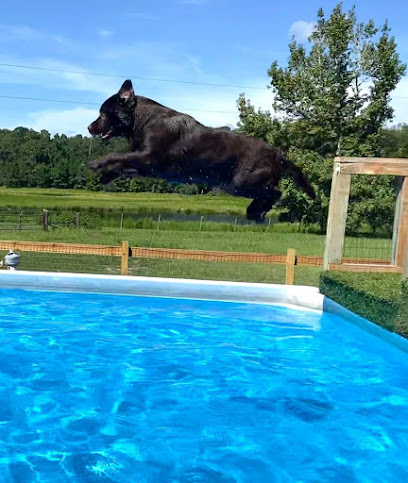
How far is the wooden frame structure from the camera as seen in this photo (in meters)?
7.82

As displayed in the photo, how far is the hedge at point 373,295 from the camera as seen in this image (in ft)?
20.7

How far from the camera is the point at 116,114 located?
5141 millimetres

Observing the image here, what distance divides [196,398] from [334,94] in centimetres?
2274

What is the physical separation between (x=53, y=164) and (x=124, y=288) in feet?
9.15

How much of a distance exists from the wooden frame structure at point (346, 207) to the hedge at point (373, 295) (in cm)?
33

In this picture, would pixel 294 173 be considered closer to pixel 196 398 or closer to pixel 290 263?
pixel 196 398

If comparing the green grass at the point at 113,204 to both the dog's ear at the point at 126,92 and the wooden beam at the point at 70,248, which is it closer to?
the wooden beam at the point at 70,248

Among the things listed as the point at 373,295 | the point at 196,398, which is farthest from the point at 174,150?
the point at 373,295

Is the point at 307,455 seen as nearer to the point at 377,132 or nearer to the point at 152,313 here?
the point at 152,313

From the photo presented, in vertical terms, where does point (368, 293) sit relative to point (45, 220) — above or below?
below

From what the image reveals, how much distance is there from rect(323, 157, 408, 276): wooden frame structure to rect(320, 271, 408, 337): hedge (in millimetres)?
330

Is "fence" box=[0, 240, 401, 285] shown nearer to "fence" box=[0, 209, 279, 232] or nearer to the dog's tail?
the dog's tail

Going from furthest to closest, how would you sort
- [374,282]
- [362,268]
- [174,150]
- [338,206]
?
[362,268] < [338,206] < [374,282] < [174,150]

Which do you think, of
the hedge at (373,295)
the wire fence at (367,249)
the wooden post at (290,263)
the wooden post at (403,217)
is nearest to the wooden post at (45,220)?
the wire fence at (367,249)
